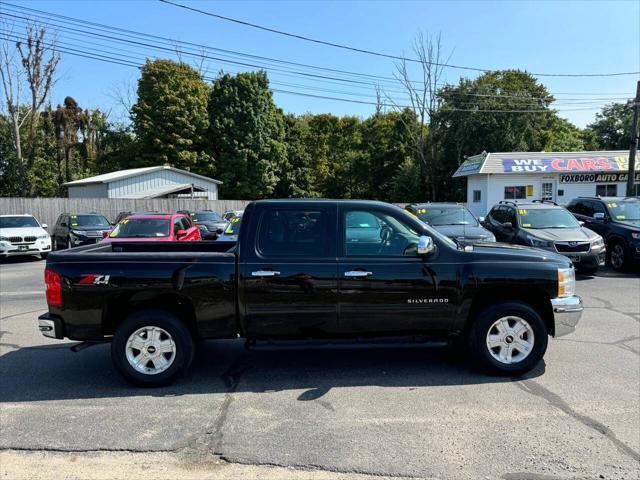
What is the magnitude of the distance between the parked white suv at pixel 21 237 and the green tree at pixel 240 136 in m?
31.5

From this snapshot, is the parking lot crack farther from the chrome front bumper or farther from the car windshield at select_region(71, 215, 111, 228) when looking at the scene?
the car windshield at select_region(71, 215, 111, 228)

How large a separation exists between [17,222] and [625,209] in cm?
1979

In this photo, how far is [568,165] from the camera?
2898 cm

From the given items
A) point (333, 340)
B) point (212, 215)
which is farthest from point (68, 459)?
point (212, 215)

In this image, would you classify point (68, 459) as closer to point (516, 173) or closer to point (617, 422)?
point (617, 422)

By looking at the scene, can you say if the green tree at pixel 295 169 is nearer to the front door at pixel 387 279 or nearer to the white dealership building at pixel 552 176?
the white dealership building at pixel 552 176

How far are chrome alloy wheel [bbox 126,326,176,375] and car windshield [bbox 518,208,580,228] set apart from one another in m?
10.4

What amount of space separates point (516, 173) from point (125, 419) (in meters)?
28.5

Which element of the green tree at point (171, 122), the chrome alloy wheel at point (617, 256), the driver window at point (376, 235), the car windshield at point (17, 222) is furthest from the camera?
the green tree at point (171, 122)

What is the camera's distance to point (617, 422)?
4.21 meters

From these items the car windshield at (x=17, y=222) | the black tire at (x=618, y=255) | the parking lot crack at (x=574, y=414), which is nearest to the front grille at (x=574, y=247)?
the black tire at (x=618, y=255)

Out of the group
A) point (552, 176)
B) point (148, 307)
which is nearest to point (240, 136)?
point (552, 176)

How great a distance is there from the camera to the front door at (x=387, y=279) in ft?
16.5

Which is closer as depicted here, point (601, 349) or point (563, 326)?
point (563, 326)
